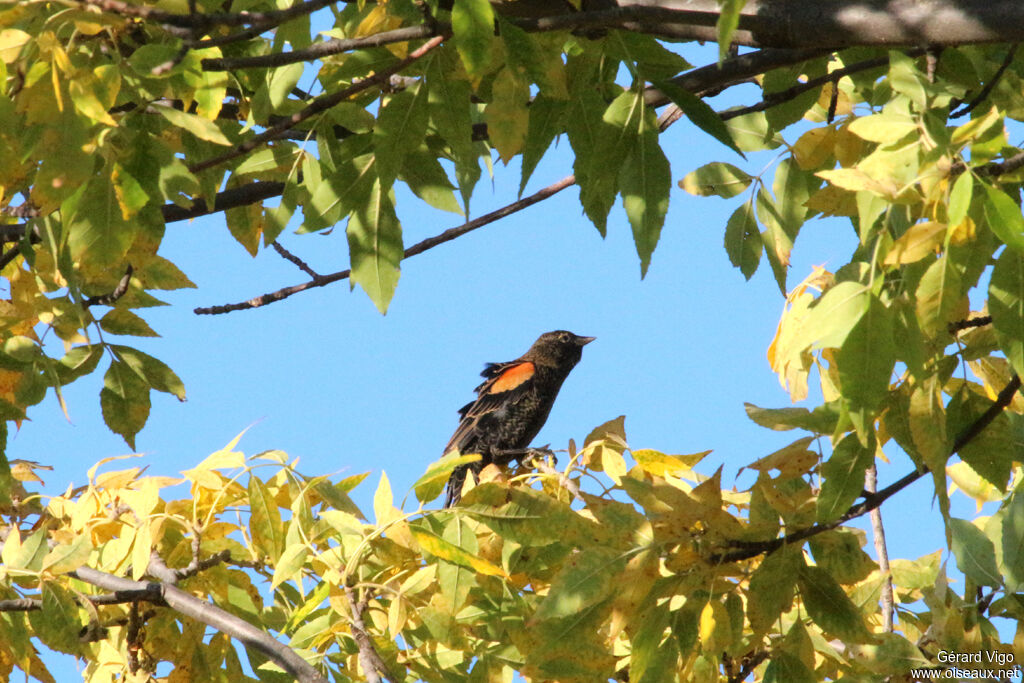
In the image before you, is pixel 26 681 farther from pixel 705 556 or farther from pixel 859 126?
pixel 859 126

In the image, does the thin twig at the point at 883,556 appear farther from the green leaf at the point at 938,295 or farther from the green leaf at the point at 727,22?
the green leaf at the point at 727,22

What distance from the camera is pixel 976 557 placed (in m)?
2.57

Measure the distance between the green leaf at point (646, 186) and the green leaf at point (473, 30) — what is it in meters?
0.46

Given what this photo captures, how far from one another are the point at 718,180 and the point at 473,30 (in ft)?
3.94

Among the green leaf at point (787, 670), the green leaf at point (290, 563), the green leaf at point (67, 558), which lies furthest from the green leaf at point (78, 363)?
the green leaf at point (787, 670)

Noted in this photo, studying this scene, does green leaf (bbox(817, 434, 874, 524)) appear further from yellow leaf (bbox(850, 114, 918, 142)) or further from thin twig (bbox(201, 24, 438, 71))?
thin twig (bbox(201, 24, 438, 71))

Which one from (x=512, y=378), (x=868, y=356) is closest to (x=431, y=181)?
(x=868, y=356)

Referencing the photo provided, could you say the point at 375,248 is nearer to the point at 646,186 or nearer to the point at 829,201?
the point at 646,186

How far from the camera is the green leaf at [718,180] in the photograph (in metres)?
2.95

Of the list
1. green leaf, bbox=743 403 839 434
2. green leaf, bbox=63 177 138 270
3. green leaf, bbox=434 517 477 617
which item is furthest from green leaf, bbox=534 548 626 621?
green leaf, bbox=63 177 138 270

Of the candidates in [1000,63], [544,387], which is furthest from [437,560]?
[544,387]

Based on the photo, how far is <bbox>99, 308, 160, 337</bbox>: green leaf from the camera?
→ 3256mm

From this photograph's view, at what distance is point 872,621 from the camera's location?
3.31m

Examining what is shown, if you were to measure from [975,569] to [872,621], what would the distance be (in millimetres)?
809
